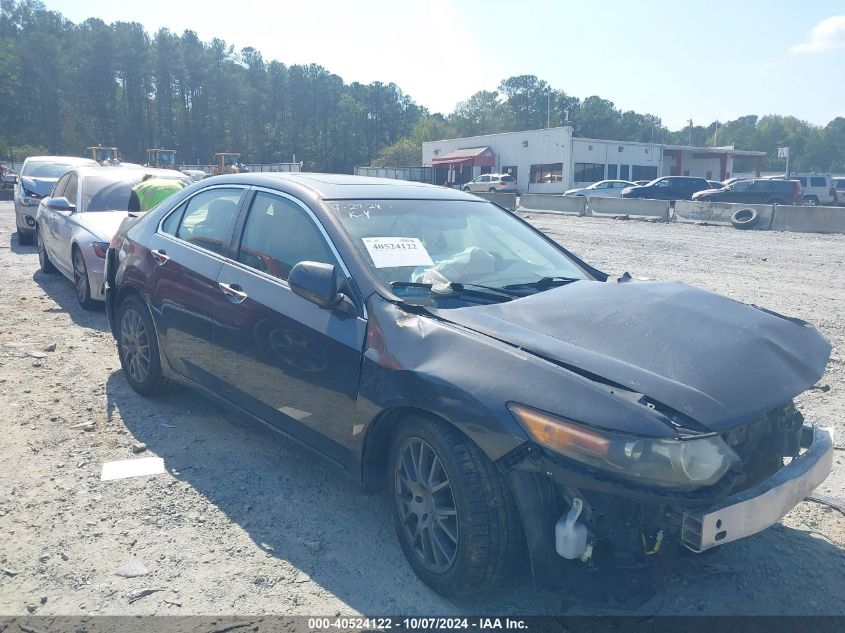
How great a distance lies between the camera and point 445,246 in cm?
385

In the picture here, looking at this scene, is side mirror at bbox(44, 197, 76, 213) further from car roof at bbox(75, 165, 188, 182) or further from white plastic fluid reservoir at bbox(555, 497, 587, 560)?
white plastic fluid reservoir at bbox(555, 497, 587, 560)

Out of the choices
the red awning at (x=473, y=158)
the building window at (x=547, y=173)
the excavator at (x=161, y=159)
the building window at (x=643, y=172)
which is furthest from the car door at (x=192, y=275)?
the building window at (x=643, y=172)

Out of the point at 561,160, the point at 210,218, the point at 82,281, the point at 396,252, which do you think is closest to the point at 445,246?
the point at 396,252

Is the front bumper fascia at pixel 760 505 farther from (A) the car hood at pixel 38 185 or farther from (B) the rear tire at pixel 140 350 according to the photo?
(A) the car hood at pixel 38 185

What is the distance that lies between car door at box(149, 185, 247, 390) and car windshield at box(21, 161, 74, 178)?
11.6 m

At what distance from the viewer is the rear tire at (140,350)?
492 cm

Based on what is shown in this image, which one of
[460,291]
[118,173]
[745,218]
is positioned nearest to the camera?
[460,291]

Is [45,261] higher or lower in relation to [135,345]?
higher

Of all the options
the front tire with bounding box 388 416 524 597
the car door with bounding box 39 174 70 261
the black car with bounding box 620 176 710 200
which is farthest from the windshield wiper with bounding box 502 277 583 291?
the black car with bounding box 620 176 710 200

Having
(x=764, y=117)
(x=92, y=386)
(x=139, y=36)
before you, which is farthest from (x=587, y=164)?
(x=764, y=117)

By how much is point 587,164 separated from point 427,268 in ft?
177

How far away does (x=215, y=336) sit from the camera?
4.12 metres

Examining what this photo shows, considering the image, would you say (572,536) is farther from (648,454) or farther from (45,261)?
(45,261)

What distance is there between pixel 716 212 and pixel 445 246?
21169mm
